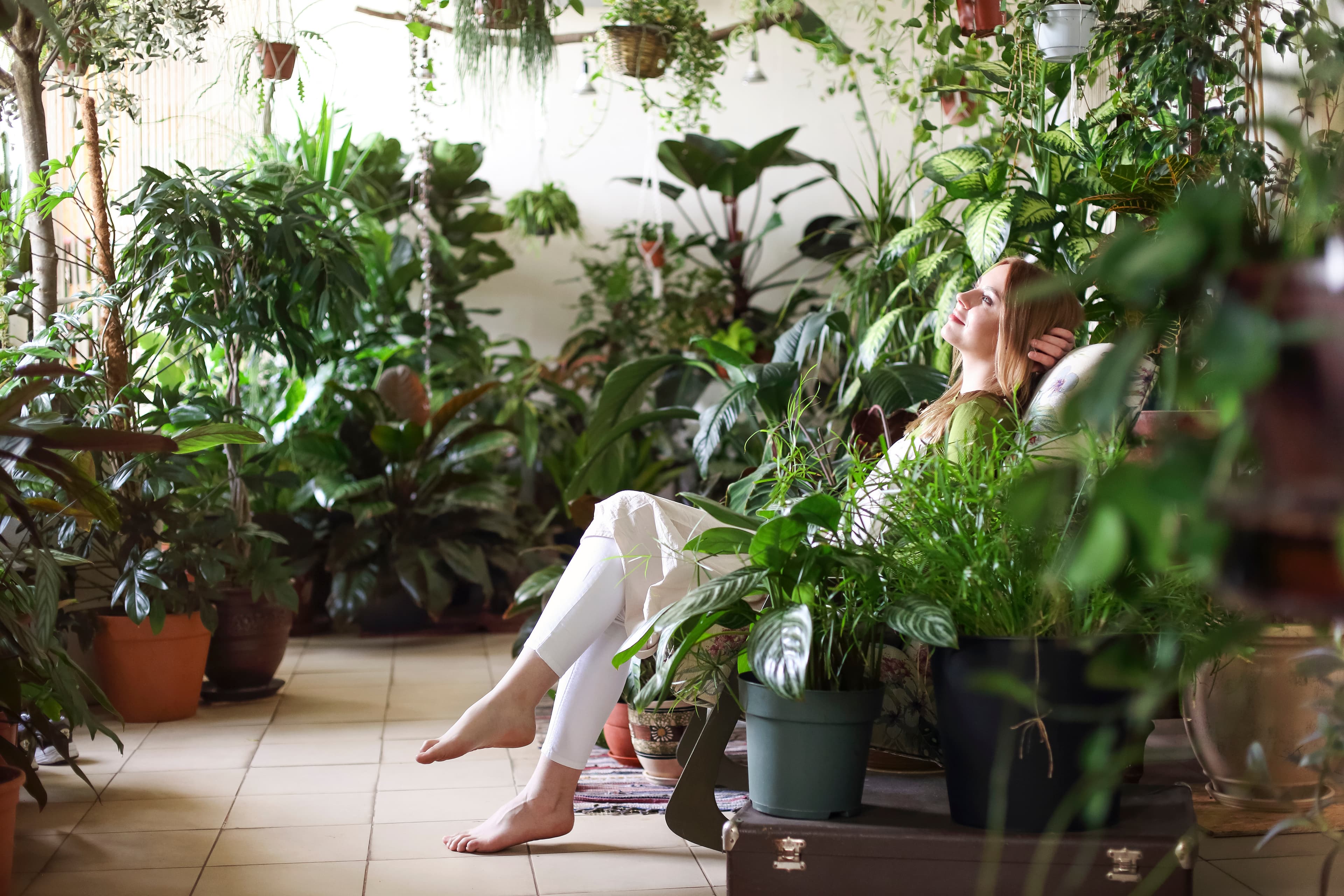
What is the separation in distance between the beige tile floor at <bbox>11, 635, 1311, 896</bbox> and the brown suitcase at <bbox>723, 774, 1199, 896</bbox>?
13.3 inches

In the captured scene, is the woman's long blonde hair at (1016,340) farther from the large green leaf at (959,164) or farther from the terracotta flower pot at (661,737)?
the terracotta flower pot at (661,737)

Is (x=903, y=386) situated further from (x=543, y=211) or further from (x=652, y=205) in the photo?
(x=652, y=205)

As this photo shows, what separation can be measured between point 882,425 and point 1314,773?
3.41ft

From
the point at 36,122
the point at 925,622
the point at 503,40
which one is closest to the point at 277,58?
the point at 503,40

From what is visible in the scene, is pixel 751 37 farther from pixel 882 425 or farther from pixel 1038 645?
pixel 1038 645

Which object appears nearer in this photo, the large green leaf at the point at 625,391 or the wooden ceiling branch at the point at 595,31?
the large green leaf at the point at 625,391

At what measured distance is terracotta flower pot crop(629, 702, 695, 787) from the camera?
2.40m

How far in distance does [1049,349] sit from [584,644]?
1.02 meters

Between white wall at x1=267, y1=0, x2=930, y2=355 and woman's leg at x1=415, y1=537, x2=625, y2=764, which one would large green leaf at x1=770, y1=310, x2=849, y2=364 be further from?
white wall at x1=267, y1=0, x2=930, y2=355

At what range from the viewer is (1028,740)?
142 centimetres

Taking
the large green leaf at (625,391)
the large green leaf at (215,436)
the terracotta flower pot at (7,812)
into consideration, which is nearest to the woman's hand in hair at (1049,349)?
the large green leaf at (625,391)

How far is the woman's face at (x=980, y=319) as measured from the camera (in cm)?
221

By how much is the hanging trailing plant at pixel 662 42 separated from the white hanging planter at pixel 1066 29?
1.48 meters

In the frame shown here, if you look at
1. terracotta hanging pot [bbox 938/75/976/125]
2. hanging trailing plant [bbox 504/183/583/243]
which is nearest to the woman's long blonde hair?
terracotta hanging pot [bbox 938/75/976/125]
